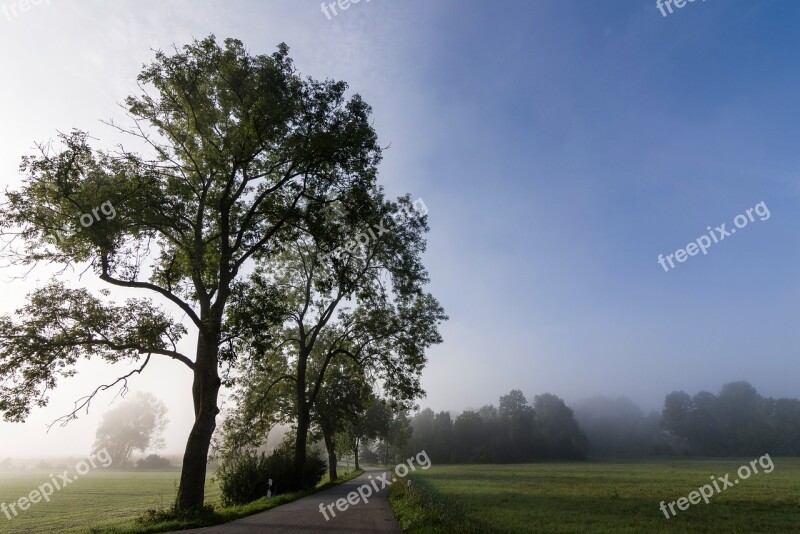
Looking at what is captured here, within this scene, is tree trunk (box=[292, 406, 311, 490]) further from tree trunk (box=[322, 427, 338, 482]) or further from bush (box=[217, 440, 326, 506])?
tree trunk (box=[322, 427, 338, 482])

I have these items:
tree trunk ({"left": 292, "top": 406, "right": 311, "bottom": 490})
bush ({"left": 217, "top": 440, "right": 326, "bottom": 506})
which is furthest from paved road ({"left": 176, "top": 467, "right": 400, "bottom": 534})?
tree trunk ({"left": 292, "top": 406, "right": 311, "bottom": 490})

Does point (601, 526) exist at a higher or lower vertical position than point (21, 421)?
lower

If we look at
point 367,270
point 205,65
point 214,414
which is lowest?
point 214,414

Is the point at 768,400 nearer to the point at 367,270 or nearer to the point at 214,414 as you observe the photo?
the point at 367,270

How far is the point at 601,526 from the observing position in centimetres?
1486

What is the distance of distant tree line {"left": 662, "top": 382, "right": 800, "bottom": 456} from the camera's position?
113 meters

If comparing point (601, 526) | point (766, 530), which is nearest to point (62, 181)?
point (601, 526)

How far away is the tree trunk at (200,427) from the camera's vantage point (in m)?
14.4

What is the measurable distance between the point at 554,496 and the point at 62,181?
91.3ft

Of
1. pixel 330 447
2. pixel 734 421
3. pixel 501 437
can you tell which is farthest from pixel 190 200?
pixel 734 421

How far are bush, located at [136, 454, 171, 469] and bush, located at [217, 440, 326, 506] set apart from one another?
127 meters

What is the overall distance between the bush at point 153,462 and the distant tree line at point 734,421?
158677 mm

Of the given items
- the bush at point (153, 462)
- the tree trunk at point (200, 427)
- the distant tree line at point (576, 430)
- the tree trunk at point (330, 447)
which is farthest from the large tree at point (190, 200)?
the bush at point (153, 462)

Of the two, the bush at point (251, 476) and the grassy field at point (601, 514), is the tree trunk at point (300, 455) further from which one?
the grassy field at point (601, 514)
